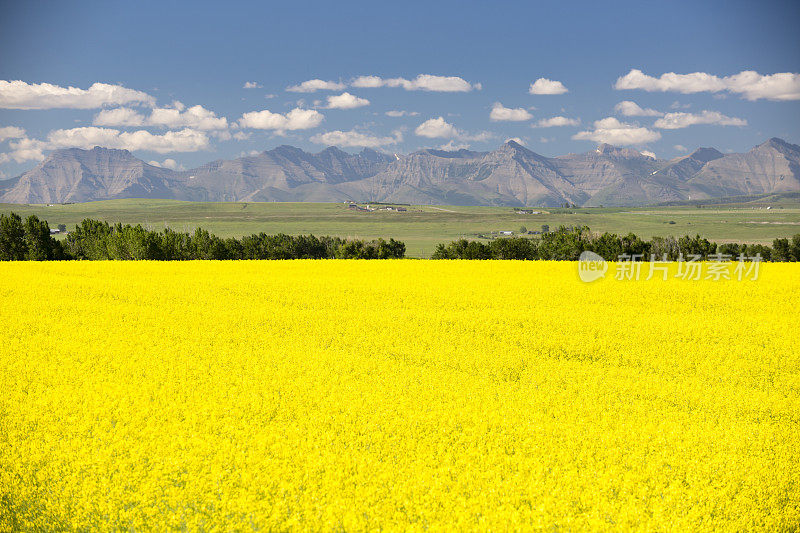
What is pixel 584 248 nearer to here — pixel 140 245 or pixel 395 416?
pixel 140 245

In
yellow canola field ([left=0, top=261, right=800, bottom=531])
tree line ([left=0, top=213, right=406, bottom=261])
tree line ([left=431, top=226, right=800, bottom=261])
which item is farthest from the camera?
tree line ([left=431, top=226, right=800, bottom=261])

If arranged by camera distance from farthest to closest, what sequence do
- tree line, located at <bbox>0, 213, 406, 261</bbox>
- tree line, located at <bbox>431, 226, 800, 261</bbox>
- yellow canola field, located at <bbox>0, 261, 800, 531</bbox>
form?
1. tree line, located at <bbox>431, 226, 800, 261</bbox>
2. tree line, located at <bbox>0, 213, 406, 261</bbox>
3. yellow canola field, located at <bbox>0, 261, 800, 531</bbox>

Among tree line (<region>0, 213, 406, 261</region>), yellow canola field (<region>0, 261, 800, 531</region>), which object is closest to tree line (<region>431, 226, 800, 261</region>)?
tree line (<region>0, 213, 406, 261</region>)

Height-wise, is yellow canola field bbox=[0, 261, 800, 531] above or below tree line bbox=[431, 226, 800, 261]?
below

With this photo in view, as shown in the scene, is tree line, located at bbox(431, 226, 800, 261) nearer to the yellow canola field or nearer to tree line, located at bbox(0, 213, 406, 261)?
tree line, located at bbox(0, 213, 406, 261)

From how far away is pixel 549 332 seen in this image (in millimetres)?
22641

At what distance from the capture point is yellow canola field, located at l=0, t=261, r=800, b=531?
963cm

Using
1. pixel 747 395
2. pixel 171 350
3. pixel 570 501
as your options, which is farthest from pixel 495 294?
pixel 570 501

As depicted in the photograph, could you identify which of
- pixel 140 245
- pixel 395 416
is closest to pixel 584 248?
pixel 140 245

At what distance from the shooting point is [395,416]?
514 inches

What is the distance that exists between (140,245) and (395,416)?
68.0 meters

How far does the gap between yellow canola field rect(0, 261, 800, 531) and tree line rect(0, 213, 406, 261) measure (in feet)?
164

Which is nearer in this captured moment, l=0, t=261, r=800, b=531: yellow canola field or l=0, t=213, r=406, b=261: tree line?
l=0, t=261, r=800, b=531: yellow canola field

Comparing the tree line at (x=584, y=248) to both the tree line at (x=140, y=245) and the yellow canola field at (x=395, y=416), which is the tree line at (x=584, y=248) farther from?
the yellow canola field at (x=395, y=416)
